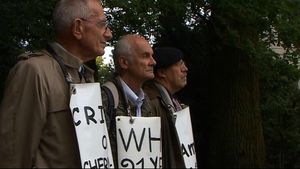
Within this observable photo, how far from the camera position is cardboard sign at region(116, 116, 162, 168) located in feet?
11.3

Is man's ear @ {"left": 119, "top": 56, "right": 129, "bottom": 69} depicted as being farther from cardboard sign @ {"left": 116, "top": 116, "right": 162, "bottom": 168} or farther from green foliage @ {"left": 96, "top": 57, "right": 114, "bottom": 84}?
green foliage @ {"left": 96, "top": 57, "right": 114, "bottom": 84}

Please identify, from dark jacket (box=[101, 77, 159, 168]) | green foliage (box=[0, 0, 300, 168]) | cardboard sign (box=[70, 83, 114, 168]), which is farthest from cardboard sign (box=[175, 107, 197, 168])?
green foliage (box=[0, 0, 300, 168])

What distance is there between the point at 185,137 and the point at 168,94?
318mm

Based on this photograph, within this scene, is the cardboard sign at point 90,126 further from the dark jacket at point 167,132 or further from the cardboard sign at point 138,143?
the dark jacket at point 167,132

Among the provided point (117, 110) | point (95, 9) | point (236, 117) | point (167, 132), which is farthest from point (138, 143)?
point (236, 117)

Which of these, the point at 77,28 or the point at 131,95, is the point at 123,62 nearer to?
the point at 131,95

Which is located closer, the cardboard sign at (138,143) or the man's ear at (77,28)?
the man's ear at (77,28)

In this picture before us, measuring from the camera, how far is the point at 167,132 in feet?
13.0

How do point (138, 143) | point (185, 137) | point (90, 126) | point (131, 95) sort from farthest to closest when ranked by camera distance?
point (185, 137), point (131, 95), point (138, 143), point (90, 126)

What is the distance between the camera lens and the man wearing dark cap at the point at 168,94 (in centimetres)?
390

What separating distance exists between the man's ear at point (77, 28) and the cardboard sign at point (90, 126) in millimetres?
246

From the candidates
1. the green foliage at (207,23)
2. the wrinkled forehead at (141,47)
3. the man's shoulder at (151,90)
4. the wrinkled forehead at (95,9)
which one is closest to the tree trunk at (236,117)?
the green foliage at (207,23)

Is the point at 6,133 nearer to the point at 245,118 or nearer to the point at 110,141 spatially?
the point at 110,141

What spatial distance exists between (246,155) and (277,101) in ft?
4.46
